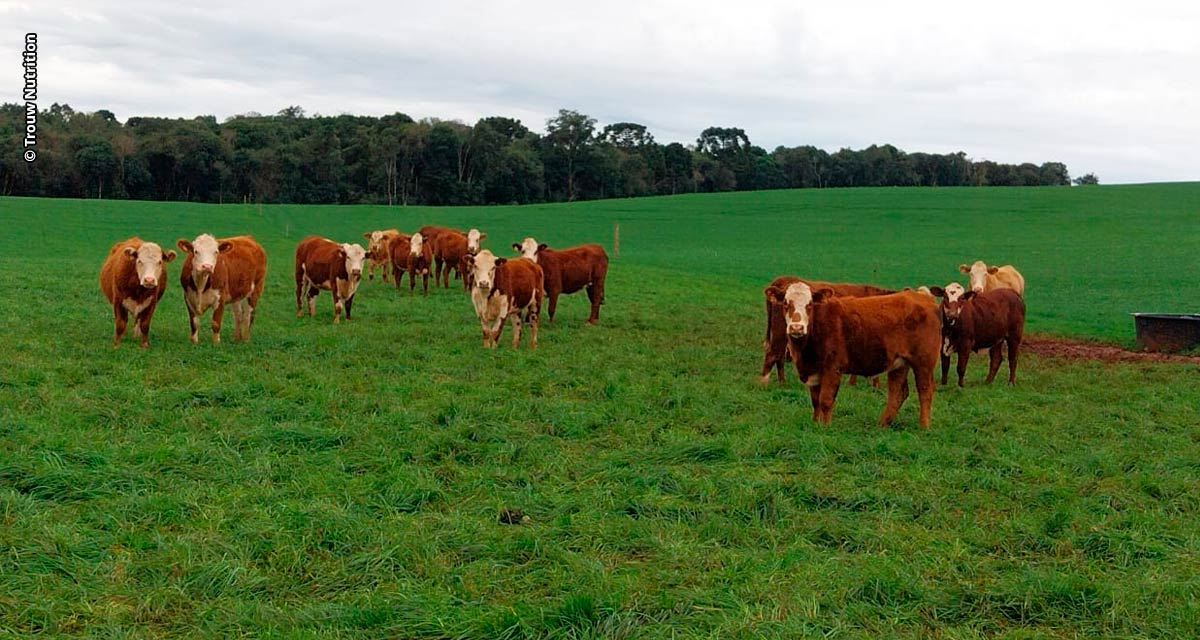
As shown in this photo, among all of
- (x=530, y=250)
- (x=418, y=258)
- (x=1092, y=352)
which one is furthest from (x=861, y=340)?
(x=418, y=258)

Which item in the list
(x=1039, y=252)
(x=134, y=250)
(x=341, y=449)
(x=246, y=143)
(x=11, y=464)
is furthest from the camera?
(x=246, y=143)

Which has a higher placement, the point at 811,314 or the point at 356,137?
the point at 356,137

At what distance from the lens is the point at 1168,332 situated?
53.5ft

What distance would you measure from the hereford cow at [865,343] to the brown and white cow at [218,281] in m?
7.68

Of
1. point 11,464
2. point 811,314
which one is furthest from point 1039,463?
point 11,464

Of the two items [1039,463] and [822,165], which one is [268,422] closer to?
[1039,463]

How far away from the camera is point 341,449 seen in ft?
26.0

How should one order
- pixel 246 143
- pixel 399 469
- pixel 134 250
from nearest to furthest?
pixel 399 469, pixel 134 250, pixel 246 143

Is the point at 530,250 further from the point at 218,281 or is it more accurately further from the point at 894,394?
the point at 894,394

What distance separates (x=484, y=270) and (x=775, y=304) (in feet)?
14.7

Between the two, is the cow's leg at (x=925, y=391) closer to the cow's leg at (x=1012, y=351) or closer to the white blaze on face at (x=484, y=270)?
the cow's leg at (x=1012, y=351)

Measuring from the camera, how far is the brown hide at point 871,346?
9.62 m

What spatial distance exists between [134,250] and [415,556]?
8769 mm

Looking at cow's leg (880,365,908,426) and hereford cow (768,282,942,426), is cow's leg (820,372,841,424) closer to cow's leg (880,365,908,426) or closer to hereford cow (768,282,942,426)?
hereford cow (768,282,942,426)
